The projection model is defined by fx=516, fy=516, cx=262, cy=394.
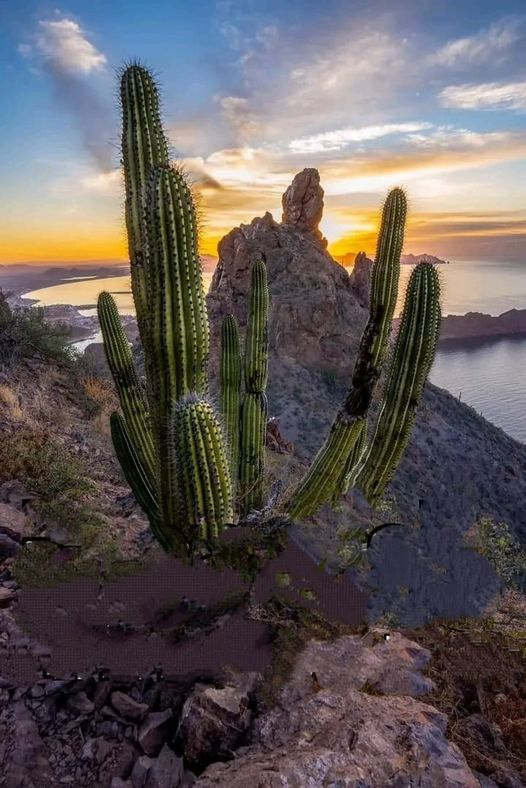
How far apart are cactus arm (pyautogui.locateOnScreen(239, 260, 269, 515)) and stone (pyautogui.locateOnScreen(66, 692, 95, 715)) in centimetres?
339

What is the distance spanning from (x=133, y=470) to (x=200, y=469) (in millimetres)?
1920

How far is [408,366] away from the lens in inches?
213

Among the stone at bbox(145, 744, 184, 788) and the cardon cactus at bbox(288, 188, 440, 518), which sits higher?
the cardon cactus at bbox(288, 188, 440, 518)

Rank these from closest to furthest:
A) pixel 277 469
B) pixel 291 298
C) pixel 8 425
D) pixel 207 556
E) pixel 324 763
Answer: pixel 324 763
pixel 207 556
pixel 8 425
pixel 277 469
pixel 291 298

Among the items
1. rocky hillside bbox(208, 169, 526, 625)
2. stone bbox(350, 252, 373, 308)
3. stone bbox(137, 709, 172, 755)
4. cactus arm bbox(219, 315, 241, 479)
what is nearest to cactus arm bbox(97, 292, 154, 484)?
cactus arm bbox(219, 315, 241, 479)

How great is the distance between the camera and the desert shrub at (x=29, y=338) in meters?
10.2

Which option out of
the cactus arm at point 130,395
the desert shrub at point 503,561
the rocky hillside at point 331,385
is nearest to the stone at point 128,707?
the cactus arm at point 130,395

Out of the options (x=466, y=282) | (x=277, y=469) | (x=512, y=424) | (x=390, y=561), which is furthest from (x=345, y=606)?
(x=466, y=282)

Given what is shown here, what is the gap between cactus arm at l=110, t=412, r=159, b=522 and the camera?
511 centimetres

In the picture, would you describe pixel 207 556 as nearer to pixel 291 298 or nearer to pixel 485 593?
pixel 485 593

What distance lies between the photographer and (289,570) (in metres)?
3.71

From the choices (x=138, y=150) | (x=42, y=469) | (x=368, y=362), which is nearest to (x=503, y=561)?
(x=368, y=362)

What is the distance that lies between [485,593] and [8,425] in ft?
26.5

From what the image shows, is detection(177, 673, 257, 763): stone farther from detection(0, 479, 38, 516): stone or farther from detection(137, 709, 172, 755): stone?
detection(0, 479, 38, 516): stone
